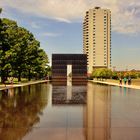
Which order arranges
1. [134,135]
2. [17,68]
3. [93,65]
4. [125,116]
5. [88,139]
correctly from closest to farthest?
1. [88,139]
2. [134,135]
3. [125,116]
4. [17,68]
5. [93,65]

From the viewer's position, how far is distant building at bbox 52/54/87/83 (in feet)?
440

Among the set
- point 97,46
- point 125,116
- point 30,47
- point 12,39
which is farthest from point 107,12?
point 125,116

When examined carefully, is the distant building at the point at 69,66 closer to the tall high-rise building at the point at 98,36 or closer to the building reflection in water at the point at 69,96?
the tall high-rise building at the point at 98,36

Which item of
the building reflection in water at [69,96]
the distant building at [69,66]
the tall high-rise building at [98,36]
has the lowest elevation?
the building reflection in water at [69,96]

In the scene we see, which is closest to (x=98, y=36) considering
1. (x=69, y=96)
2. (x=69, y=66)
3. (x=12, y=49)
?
(x=69, y=66)

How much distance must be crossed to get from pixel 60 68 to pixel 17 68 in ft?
249

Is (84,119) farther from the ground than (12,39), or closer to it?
closer to it

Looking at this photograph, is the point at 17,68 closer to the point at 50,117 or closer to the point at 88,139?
the point at 50,117

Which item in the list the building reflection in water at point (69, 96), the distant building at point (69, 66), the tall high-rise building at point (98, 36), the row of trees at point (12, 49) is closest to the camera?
the building reflection in water at point (69, 96)

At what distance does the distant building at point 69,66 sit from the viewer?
134m

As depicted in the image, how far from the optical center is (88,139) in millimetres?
8766

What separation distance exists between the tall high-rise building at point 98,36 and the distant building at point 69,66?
125 ft

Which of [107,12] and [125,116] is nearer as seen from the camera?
[125,116]

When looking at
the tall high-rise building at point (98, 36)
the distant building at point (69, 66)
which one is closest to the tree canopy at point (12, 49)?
the distant building at point (69, 66)
